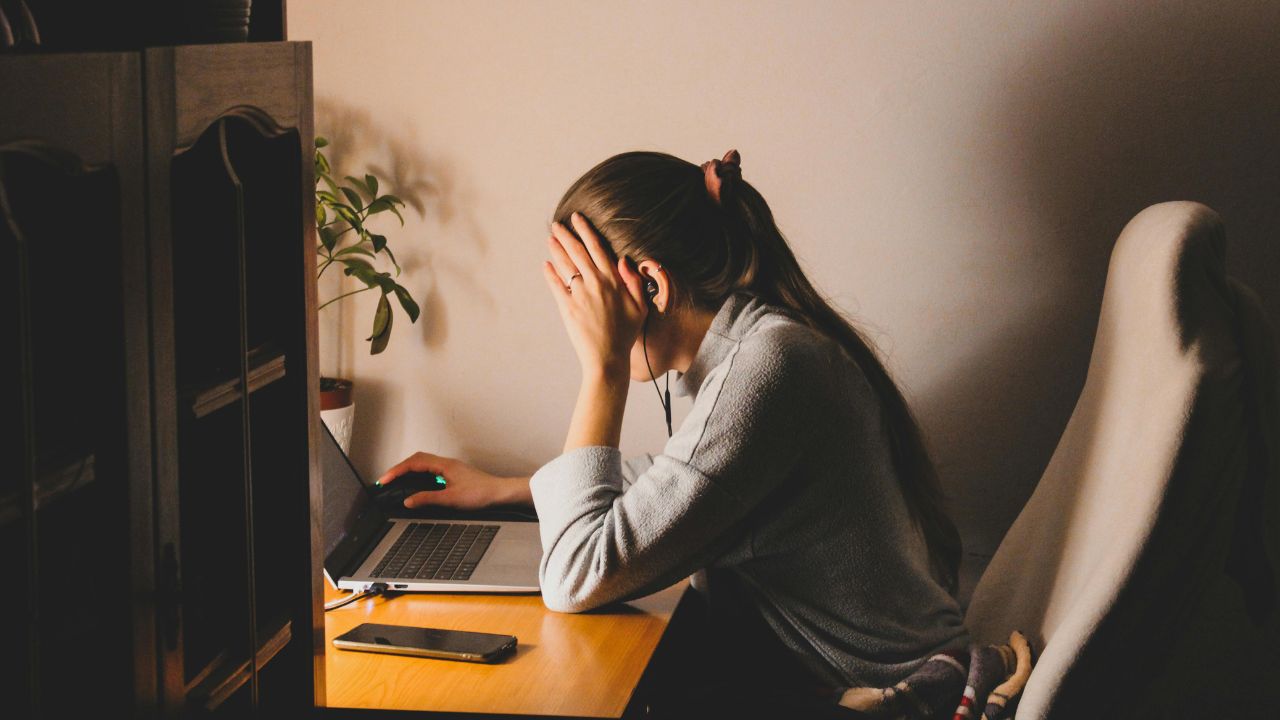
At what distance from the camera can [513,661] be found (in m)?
1.13

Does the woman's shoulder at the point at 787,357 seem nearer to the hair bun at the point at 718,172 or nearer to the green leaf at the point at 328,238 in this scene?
the hair bun at the point at 718,172

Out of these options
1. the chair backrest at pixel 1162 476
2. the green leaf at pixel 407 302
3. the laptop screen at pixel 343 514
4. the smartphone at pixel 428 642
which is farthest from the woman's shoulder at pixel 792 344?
the green leaf at pixel 407 302

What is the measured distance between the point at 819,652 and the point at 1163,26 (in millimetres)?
973

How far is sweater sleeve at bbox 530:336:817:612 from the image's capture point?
3.71 ft

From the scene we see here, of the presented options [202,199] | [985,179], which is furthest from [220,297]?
[985,179]

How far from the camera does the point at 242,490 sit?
0.86 m

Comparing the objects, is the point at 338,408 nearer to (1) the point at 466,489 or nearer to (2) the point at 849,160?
(1) the point at 466,489

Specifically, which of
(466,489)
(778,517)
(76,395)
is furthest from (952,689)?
(76,395)

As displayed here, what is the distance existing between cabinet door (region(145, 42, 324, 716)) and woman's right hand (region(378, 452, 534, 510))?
57cm

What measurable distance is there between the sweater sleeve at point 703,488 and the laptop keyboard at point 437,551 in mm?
236

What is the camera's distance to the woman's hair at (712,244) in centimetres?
127

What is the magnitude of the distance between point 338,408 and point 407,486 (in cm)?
20

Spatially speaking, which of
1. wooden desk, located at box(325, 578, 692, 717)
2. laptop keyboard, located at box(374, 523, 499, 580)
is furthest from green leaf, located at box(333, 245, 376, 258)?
wooden desk, located at box(325, 578, 692, 717)

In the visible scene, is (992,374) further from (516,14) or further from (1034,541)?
(516,14)
